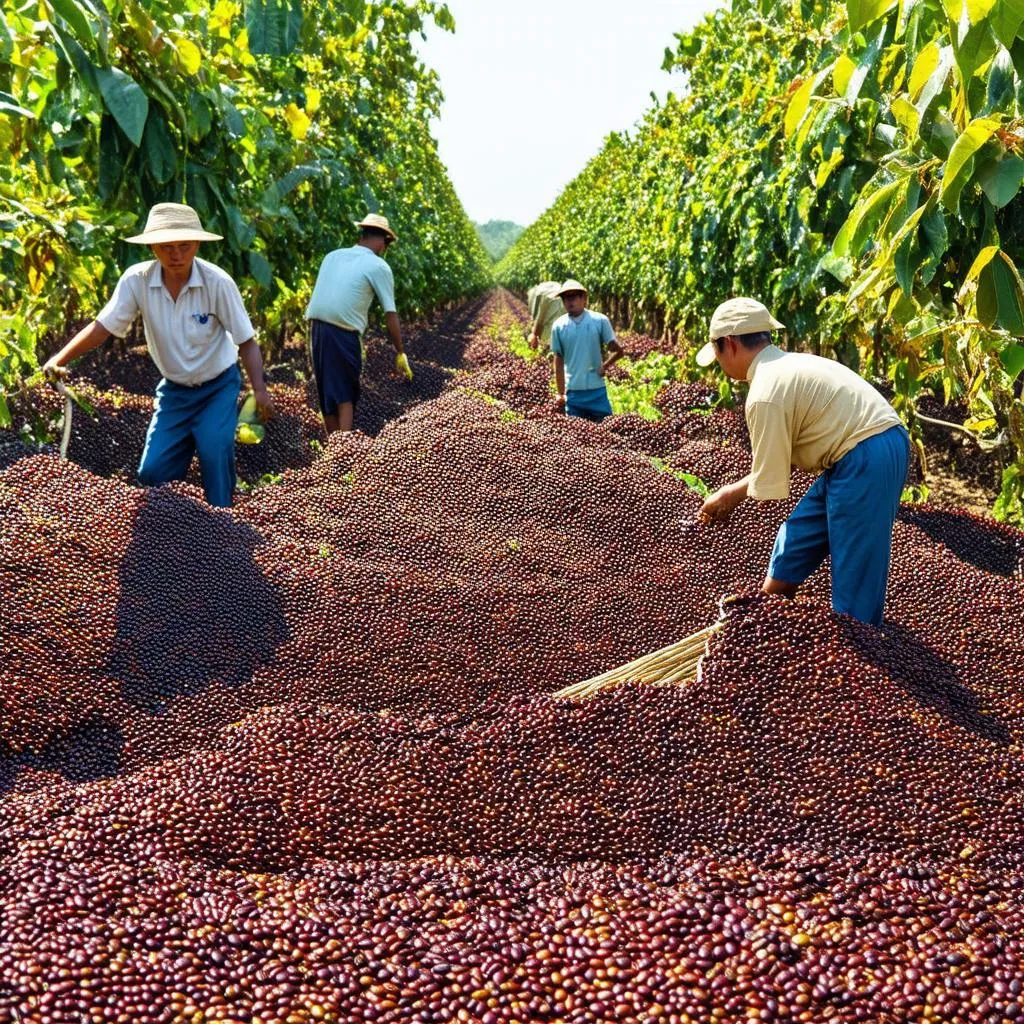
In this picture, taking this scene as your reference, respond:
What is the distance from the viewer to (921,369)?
5.03 metres

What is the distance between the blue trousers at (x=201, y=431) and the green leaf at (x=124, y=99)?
1.28 m

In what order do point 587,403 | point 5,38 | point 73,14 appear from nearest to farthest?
point 5,38
point 73,14
point 587,403

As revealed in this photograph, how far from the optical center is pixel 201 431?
4590 millimetres

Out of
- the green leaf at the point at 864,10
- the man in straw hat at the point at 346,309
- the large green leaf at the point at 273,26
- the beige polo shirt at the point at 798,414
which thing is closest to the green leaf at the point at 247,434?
the man in straw hat at the point at 346,309

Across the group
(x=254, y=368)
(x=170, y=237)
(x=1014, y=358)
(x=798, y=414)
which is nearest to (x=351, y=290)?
(x=254, y=368)

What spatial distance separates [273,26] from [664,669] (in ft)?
12.4

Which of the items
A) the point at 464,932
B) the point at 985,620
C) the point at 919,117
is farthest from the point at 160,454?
the point at 985,620

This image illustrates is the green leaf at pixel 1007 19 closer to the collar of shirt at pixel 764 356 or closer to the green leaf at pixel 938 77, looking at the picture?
the green leaf at pixel 938 77

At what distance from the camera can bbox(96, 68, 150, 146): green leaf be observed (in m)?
4.36

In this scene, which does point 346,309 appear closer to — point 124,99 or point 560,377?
point 560,377

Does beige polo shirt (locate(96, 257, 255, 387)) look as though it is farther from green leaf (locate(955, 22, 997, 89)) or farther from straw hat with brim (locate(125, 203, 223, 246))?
green leaf (locate(955, 22, 997, 89))

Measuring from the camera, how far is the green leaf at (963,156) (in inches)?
87.5

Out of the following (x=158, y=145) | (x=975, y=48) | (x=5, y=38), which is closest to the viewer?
(x=975, y=48)

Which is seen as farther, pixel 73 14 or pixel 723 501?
pixel 723 501
